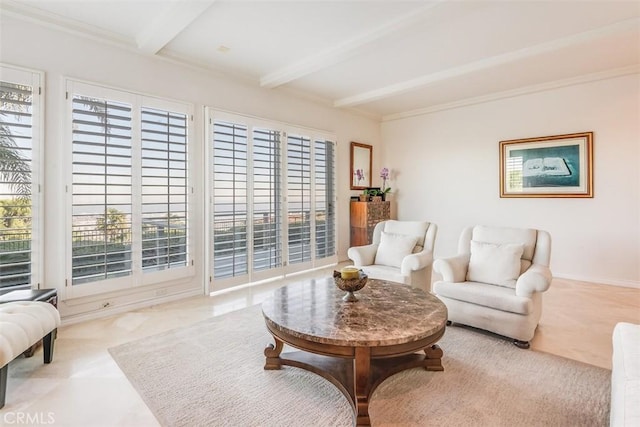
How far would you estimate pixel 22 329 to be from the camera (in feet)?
6.19

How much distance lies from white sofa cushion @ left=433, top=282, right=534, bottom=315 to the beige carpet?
1.00ft

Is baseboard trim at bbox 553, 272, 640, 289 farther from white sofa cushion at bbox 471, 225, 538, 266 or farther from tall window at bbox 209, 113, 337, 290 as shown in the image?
tall window at bbox 209, 113, 337, 290

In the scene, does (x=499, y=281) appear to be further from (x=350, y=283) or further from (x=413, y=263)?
→ (x=350, y=283)

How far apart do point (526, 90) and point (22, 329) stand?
6.01 m

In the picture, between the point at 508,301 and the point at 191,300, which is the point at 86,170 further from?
the point at 508,301

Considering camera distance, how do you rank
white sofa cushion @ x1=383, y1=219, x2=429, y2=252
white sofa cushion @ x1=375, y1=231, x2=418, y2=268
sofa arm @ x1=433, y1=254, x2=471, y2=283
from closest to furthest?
sofa arm @ x1=433, y1=254, x2=471, y2=283, white sofa cushion @ x1=375, y1=231, x2=418, y2=268, white sofa cushion @ x1=383, y1=219, x2=429, y2=252

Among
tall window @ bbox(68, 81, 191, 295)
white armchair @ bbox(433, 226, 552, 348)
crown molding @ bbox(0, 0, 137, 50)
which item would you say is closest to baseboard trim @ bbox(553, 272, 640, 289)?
white armchair @ bbox(433, 226, 552, 348)

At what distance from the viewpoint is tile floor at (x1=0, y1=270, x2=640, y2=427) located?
5.78 ft

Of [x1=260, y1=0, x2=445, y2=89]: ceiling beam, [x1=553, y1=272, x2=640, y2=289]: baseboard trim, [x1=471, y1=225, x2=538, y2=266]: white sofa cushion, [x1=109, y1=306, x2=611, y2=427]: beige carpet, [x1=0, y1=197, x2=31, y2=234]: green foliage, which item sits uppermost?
[x1=260, y1=0, x2=445, y2=89]: ceiling beam

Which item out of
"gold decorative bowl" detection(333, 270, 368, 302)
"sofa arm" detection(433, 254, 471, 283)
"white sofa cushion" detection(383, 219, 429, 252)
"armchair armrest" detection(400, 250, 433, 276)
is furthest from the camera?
"white sofa cushion" detection(383, 219, 429, 252)

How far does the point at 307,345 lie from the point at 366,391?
38 cm

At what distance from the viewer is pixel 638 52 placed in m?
3.59

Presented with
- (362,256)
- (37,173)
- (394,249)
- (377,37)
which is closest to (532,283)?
(394,249)

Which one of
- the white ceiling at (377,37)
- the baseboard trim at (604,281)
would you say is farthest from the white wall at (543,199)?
the white ceiling at (377,37)
